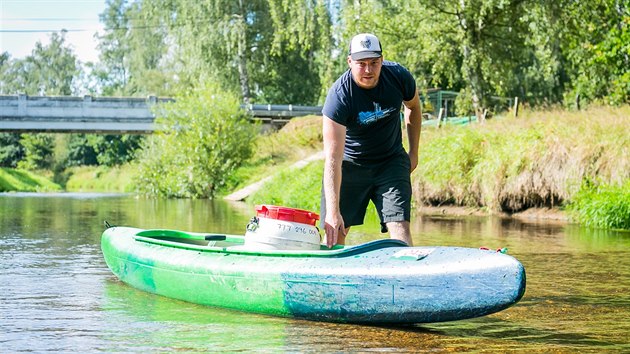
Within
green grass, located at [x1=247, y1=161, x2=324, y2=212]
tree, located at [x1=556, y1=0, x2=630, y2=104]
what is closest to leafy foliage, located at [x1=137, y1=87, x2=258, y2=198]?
green grass, located at [x1=247, y1=161, x2=324, y2=212]

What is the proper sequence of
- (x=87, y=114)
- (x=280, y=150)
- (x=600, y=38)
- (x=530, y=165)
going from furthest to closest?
(x=87, y=114), (x=280, y=150), (x=600, y=38), (x=530, y=165)

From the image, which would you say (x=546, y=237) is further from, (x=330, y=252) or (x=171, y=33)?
(x=171, y=33)

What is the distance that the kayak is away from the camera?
19.2ft

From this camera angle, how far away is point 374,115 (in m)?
6.93

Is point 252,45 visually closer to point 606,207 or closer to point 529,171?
point 529,171

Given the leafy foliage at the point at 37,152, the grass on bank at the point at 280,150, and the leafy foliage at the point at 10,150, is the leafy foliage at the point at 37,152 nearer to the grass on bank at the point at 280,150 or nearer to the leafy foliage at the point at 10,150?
the leafy foliage at the point at 10,150

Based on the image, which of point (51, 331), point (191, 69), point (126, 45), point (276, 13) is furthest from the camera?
point (126, 45)

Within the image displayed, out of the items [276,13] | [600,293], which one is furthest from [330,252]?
[276,13]

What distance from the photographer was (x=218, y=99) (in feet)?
120

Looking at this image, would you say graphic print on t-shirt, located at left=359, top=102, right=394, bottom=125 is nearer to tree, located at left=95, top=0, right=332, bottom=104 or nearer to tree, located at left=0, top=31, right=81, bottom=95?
tree, located at left=95, top=0, right=332, bottom=104

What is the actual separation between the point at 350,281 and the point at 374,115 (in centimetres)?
129

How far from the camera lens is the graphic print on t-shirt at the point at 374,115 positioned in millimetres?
6887

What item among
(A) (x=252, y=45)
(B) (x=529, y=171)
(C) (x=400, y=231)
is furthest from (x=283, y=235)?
(A) (x=252, y=45)

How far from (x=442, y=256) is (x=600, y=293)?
8.37ft
